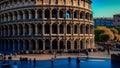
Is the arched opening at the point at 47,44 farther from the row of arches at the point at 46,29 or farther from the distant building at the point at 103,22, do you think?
the distant building at the point at 103,22

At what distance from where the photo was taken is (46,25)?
5616 centimetres

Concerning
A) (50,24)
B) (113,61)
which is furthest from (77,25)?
(113,61)

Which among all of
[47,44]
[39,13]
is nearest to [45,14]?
[39,13]

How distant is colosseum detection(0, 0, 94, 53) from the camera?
182 ft

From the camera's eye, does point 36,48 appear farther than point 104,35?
No

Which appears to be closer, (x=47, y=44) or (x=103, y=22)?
(x=47, y=44)

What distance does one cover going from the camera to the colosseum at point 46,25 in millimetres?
55531

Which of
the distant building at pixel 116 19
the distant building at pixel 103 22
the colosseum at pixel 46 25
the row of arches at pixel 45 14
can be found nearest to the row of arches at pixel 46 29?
the colosseum at pixel 46 25

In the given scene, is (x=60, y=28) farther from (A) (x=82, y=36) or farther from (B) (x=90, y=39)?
(B) (x=90, y=39)

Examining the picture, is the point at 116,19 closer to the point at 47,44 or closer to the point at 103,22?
the point at 103,22

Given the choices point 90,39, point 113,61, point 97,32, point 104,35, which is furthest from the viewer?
point 97,32

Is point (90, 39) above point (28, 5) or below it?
below

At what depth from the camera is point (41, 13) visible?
56.8m

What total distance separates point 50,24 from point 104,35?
40.6m
